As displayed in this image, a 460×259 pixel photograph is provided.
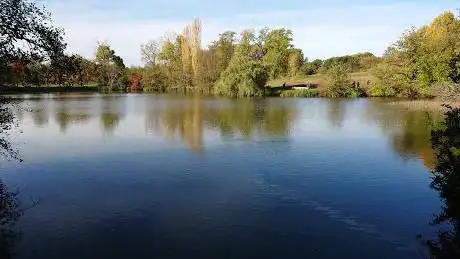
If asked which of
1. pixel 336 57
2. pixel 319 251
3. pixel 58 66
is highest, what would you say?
pixel 336 57

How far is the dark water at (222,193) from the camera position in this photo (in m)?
9.95

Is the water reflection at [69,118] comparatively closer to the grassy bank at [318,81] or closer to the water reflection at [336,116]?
the water reflection at [336,116]

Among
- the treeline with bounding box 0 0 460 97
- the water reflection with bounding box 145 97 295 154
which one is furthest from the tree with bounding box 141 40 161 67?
the water reflection with bounding box 145 97 295 154

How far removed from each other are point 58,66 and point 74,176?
17.1 feet

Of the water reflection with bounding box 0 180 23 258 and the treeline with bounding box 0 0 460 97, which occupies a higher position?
the treeline with bounding box 0 0 460 97

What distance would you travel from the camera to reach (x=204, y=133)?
85.2 feet

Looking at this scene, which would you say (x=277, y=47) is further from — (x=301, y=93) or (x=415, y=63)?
(x=415, y=63)

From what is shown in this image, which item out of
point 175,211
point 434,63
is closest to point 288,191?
point 175,211

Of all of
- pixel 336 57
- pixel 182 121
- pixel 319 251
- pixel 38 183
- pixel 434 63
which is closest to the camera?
pixel 319 251

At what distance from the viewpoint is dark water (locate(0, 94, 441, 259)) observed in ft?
32.7

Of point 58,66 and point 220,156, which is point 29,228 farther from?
point 220,156

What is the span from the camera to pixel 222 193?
13789mm

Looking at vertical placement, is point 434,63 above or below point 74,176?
above

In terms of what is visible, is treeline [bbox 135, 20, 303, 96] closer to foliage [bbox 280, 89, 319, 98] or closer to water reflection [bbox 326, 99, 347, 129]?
foliage [bbox 280, 89, 319, 98]
